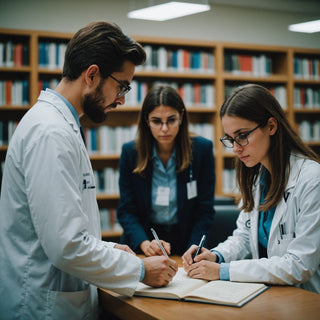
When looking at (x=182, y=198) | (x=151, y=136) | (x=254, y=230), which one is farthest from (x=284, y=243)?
(x=151, y=136)

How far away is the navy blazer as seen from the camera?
92.7 inches

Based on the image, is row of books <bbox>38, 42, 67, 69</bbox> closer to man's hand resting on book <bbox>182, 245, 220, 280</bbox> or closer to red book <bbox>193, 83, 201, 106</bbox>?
red book <bbox>193, 83, 201, 106</bbox>

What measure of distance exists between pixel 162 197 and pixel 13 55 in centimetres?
279

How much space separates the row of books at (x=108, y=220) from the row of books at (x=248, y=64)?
2305 mm

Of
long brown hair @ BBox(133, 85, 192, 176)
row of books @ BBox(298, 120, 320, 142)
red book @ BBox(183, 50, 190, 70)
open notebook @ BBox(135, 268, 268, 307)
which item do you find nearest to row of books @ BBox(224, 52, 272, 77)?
Answer: red book @ BBox(183, 50, 190, 70)

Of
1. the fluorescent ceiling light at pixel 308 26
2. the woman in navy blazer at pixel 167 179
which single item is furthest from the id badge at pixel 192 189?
the fluorescent ceiling light at pixel 308 26

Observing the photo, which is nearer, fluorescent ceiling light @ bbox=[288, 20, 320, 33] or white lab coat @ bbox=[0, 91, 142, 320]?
white lab coat @ bbox=[0, 91, 142, 320]

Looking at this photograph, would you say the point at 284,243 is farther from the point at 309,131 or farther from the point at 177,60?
the point at 309,131

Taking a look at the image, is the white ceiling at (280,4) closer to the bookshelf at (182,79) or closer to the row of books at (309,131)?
the bookshelf at (182,79)

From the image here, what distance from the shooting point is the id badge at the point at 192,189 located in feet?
7.85

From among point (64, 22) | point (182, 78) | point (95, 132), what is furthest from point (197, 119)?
point (64, 22)

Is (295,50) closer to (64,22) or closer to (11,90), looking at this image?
(64,22)

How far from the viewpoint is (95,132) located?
14.7ft

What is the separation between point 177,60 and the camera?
15.6 feet
